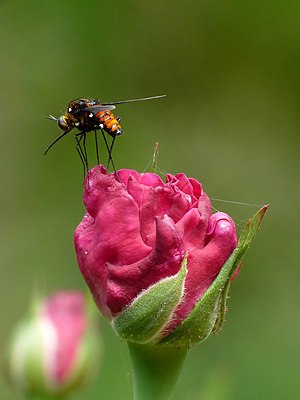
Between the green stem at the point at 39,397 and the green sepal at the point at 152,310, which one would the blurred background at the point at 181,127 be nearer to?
the green stem at the point at 39,397

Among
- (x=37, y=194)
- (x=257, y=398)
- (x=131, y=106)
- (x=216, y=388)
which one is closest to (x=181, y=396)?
(x=257, y=398)

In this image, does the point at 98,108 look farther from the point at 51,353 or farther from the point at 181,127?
the point at 181,127

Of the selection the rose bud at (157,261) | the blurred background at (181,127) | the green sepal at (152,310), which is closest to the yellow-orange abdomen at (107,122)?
the rose bud at (157,261)

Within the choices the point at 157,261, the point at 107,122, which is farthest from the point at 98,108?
the point at 157,261

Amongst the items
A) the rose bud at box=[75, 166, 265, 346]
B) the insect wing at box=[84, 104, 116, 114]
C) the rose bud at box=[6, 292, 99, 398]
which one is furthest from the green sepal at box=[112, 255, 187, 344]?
the rose bud at box=[6, 292, 99, 398]

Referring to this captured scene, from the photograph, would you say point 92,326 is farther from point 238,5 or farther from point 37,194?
point 238,5
